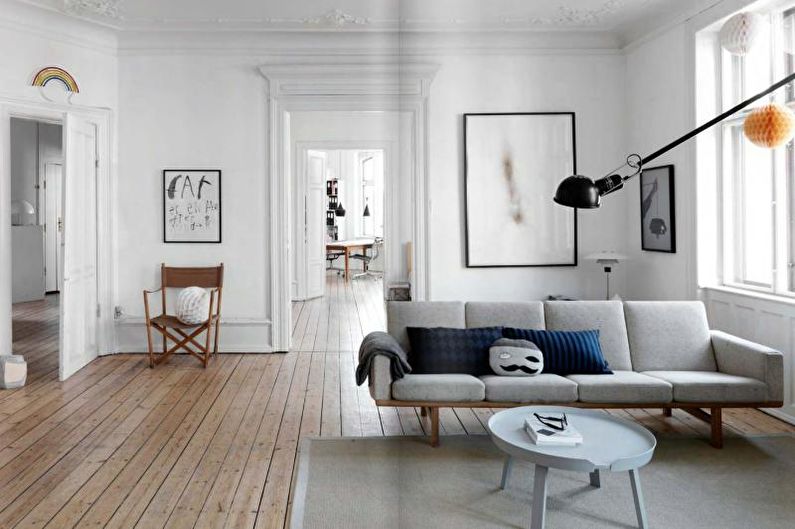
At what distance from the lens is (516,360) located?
1951 millimetres

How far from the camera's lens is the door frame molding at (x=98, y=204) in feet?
9.35

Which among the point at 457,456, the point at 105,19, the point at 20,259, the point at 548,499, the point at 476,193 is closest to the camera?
the point at 548,499

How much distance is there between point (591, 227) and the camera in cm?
325

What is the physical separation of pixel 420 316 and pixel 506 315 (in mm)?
286

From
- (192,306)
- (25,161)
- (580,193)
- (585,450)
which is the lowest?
(585,450)

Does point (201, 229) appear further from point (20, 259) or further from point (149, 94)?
point (20, 259)

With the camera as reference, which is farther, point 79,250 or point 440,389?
point 79,250

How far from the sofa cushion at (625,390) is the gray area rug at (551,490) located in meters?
0.14

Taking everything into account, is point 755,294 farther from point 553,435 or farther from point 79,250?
point 79,250

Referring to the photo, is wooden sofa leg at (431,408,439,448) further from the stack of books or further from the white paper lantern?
the white paper lantern

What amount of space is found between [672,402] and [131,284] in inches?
101

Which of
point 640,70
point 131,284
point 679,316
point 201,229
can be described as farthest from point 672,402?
point 131,284

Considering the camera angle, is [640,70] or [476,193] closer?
[640,70]

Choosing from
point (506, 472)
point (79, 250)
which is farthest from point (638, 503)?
point (79, 250)
